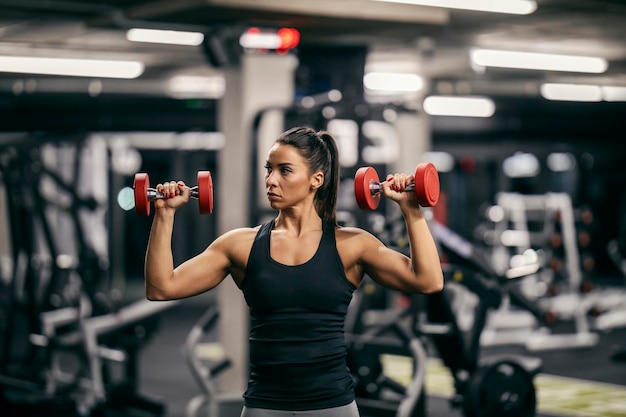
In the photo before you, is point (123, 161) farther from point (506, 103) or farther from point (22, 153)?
point (22, 153)

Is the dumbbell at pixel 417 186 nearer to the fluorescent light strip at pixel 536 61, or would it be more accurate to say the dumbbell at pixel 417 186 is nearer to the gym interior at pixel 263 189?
the gym interior at pixel 263 189

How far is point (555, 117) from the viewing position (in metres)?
11.3

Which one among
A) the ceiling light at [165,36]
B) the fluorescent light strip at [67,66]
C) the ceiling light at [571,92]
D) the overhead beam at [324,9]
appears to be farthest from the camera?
the ceiling light at [571,92]

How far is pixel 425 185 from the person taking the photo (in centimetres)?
187

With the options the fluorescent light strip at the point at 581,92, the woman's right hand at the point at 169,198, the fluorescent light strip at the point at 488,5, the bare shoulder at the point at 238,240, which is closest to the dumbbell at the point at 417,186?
the bare shoulder at the point at 238,240

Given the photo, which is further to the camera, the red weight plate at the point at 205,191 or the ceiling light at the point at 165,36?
the ceiling light at the point at 165,36

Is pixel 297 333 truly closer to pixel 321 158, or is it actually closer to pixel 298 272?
pixel 298 272

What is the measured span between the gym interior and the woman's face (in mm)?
117

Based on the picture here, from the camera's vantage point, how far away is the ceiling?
191 inches

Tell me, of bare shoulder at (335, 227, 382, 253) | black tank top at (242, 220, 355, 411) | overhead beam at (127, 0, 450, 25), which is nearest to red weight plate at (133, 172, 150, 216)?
black tank top at (242, 220, 355, 411)

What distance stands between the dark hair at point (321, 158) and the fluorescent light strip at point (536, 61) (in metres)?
5.31

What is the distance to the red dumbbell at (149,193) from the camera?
1.91 meters

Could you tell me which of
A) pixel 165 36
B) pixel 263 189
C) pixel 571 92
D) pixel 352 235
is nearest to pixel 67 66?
→ pixel 165 36

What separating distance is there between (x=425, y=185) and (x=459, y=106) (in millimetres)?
9007
